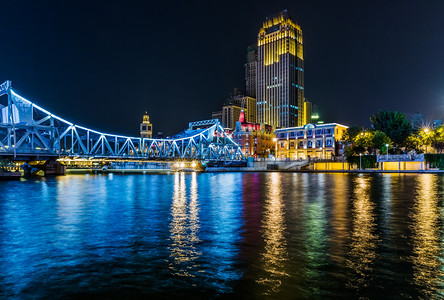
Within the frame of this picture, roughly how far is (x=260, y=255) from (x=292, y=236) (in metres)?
3.17

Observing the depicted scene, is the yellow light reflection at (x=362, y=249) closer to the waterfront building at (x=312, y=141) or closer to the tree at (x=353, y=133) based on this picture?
the tree at (x=353, y=133)

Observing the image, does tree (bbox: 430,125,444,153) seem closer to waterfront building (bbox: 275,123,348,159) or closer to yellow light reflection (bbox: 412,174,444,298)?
waterfront building (bbox: 275,123,348,159)

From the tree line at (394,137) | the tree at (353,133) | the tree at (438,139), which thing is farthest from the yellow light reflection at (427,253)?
the tree at (353,133)

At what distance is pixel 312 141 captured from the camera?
5541 inches

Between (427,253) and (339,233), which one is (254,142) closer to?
(339,233)

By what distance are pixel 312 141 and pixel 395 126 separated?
4045cm

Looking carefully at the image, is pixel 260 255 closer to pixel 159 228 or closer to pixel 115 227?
pixel 159 228

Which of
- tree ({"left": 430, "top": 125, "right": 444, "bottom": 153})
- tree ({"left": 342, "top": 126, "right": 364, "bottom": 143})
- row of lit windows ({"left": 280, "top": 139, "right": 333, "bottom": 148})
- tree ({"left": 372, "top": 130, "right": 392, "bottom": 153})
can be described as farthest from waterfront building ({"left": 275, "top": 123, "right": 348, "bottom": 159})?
tree ({"left": 430, "top": 125, "right": 444, "bottom": 153})

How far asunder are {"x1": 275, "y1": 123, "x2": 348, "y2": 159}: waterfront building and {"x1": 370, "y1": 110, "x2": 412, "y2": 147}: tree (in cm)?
2377

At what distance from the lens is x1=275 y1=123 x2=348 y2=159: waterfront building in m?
135

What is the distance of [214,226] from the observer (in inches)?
619

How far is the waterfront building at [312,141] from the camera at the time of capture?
5315 inches

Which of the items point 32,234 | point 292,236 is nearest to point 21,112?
point 32,234

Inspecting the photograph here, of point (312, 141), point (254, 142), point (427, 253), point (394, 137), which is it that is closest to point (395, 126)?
point (394, 137)
